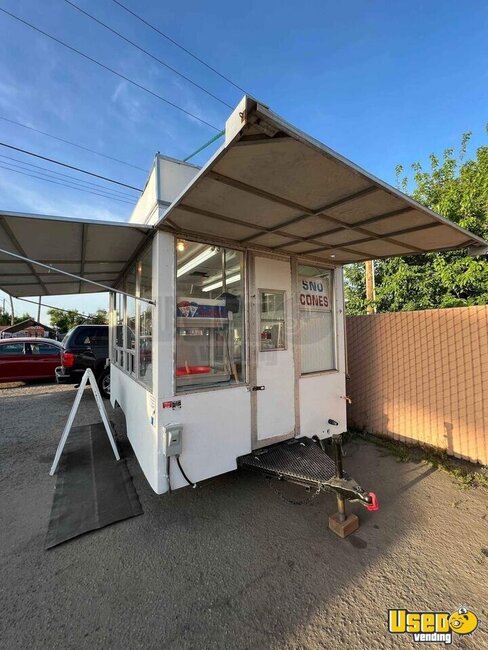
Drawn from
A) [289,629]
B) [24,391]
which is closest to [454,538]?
[289,629]

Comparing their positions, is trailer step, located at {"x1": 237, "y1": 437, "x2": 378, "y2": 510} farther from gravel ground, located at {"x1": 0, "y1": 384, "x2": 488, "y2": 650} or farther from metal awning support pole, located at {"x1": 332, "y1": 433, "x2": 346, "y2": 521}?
gravel ground, located at {"x1": 0, "y1": 384, "x2": 488, "y2": 650}

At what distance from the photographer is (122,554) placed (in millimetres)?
2275

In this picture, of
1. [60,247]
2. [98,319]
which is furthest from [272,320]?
[98,319]

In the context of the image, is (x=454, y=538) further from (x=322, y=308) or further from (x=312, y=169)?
(x=312, y=169)

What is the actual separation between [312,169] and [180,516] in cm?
313

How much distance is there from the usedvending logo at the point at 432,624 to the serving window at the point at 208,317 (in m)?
2.06

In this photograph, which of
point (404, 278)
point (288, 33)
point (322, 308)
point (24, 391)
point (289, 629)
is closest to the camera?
point (289, 629)

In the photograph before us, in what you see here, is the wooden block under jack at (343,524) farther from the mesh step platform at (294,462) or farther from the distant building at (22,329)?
the distant building at (22,329)

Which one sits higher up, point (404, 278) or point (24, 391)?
point (404, 278)

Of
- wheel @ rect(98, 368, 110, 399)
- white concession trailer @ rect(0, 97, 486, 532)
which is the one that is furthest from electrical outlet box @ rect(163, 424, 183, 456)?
wheel @ rect(98, 368, 110, 399)

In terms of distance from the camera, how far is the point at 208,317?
10.1 feet

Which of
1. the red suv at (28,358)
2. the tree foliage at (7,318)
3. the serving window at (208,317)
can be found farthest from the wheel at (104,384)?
the tree foliage at (7,318)

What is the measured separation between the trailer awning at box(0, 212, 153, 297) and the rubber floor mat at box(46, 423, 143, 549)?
2.60 metres

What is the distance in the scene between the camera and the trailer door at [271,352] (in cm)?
318
